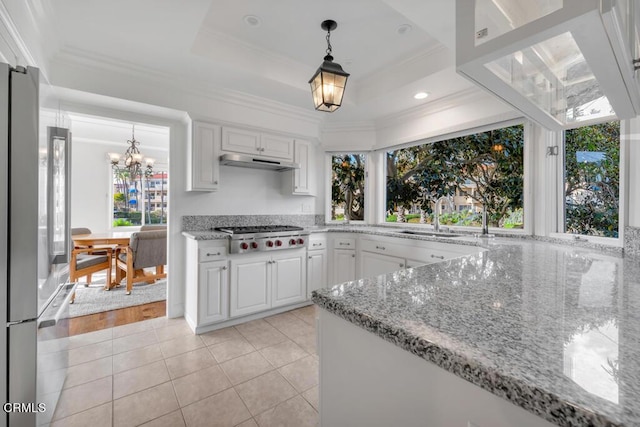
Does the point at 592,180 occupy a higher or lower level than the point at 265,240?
higher

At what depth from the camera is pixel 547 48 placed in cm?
85

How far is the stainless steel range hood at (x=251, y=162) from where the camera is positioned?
3004mm

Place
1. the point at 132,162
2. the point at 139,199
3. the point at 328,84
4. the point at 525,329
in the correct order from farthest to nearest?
the point at 139,199 < the point at 132,162 < the point at 328,84 < the point at 525,329

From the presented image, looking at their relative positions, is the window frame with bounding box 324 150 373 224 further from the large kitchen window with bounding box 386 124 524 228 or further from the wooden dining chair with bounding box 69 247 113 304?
the wooden dining chair with bounding box 69 247 113 304

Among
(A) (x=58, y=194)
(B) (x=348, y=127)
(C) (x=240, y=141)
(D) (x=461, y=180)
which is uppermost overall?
(B) (x=348, y=127)

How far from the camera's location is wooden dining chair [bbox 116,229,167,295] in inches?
152

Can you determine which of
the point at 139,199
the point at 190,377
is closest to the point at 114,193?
the point at 139,199

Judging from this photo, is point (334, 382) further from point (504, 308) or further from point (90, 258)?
point (90, 258)

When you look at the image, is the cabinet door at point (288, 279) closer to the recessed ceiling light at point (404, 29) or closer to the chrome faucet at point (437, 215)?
the chrome faucet at point (437, 215)

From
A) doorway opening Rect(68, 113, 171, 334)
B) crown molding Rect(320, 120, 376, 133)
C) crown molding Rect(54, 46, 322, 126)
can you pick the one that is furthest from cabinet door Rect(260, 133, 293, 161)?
doorway opening Rect(68, 113, 171, 334)

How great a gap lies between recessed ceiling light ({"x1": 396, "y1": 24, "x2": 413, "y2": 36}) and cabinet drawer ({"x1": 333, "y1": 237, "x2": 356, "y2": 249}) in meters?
2.20

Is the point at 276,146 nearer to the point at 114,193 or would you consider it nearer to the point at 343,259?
the point at 343,259

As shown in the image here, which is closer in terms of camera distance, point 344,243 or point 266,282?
point 266,282

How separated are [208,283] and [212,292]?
98 millimetres
